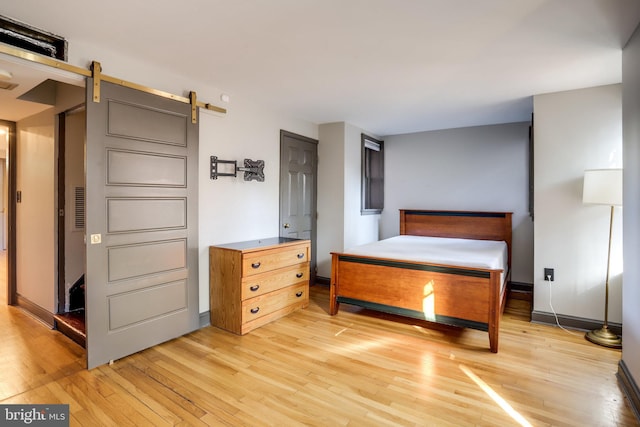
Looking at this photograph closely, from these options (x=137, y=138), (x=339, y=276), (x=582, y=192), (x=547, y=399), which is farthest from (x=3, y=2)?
(x=582, y=192)

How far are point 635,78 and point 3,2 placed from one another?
384 centimetres

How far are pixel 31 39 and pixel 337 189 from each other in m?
3.43

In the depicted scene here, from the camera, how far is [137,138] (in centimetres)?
265

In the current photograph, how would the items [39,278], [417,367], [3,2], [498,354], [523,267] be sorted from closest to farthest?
[3,2], [417,367], [498,354], [39,278], [523,267]

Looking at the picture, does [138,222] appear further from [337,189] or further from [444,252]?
[444,252]

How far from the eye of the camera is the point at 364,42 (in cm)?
234

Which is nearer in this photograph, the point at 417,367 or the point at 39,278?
the point at 417,367

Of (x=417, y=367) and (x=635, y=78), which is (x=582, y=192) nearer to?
(x=635, y=78)

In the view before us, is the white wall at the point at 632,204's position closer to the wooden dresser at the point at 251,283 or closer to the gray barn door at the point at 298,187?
the wooden dresser at the point at 251,283

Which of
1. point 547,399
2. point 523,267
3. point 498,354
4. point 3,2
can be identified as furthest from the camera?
point 523,267

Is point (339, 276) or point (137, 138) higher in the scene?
point (137, 138)

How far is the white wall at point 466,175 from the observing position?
463 centimetres

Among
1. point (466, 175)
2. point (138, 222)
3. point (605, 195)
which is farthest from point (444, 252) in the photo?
point (138, 222)

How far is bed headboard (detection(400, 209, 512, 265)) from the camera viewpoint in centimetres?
468
